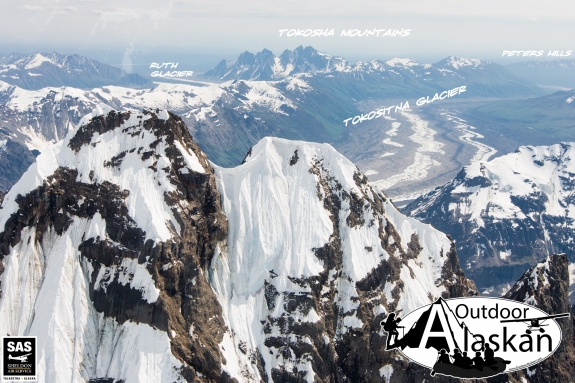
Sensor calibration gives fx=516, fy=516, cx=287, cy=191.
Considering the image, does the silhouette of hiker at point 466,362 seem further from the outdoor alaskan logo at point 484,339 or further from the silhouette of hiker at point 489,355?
the silhouette of hiker at point 489,355

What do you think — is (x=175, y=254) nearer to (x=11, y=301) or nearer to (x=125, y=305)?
(x=125, y=305)

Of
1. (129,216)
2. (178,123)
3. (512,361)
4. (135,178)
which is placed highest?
(178,123)

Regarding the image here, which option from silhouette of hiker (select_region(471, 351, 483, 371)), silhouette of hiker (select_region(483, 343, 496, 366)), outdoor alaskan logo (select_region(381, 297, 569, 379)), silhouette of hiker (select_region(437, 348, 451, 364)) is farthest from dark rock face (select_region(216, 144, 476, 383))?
silhouette of hiker (select_region(437, 348, 451, 364))

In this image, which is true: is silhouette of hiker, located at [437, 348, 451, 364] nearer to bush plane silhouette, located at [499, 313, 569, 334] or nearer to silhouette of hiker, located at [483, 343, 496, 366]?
silhouette of hiker, located at [483, 343, 496, 366]

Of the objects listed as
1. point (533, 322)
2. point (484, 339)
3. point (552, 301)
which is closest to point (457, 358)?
point (484, 339)

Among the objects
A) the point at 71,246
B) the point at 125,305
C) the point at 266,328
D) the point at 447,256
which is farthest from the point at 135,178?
the point at 447,256
